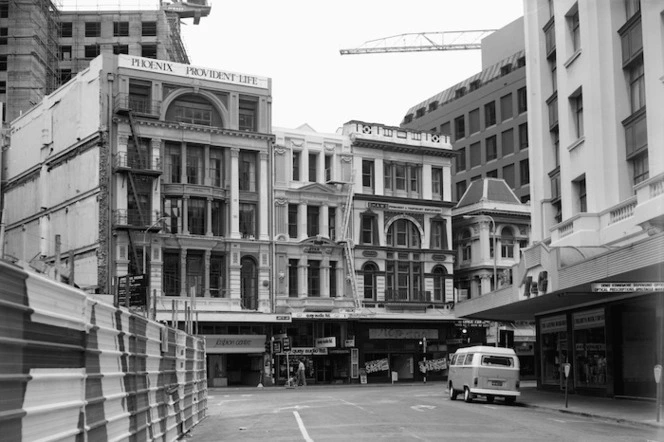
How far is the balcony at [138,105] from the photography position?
5953 centimetres

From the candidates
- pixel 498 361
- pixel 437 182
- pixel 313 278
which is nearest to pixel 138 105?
pixel 313 278

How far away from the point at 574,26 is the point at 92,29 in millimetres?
66571

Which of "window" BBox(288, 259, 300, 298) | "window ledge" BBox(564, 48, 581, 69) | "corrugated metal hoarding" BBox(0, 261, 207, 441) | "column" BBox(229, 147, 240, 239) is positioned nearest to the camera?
"corrugated metal hoarding" BBox(0, 261, 207, 441)

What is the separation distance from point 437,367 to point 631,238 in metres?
41.2

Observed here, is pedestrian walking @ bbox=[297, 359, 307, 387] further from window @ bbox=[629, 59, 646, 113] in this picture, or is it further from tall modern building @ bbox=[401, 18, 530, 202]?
tall modern building @ bbox=[401, 18, 530, 202]

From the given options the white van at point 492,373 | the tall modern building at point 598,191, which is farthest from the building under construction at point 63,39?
the white van at point 492,373

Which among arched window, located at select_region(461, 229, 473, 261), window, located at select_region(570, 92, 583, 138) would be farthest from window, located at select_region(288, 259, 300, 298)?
window, located at select_region(570, 92, 583, 138)

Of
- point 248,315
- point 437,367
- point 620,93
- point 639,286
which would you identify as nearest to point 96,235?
point 248,315

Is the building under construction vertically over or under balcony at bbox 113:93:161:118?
over

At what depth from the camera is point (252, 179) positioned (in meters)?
64.9

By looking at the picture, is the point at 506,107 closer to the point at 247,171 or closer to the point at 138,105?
the point at 247,171

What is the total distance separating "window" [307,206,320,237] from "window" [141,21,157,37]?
36.6 meters

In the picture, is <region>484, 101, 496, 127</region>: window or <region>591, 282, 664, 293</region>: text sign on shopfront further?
<region>484, 101, 496, 127</region>: window

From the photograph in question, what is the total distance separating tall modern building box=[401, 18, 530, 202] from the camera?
280 feet
